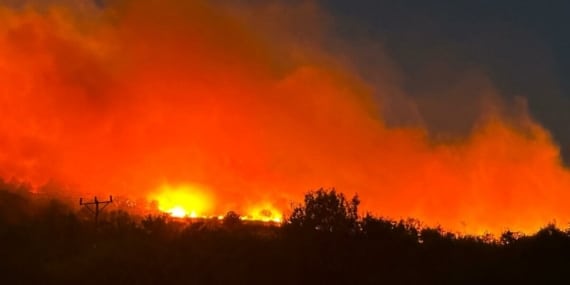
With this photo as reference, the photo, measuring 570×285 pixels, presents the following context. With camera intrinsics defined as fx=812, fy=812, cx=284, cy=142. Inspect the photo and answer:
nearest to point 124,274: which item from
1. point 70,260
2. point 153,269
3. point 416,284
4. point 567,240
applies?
point 153,269

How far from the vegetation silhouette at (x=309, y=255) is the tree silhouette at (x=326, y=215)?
6 cm

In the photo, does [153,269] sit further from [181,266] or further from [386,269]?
[386,269]

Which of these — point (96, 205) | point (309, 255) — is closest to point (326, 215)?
point (309, 255)

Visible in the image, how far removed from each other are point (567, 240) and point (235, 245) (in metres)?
18.5

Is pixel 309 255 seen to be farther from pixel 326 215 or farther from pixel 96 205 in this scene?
pixel 96 205

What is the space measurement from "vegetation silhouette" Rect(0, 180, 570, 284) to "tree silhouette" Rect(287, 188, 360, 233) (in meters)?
0.06

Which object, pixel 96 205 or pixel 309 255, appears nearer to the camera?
pixel 309 255

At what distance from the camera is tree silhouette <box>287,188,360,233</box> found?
4659cm

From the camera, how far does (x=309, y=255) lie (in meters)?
43.8

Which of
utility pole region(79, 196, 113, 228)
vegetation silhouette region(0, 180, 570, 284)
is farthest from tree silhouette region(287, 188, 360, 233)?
utility pole region(79, 196, 113, 228)

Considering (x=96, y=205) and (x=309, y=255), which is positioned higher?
(x=96, y=205)

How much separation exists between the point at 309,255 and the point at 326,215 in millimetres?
4209

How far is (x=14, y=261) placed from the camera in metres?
48.3

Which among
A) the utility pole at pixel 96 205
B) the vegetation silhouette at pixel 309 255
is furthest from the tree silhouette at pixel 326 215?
the utility pole at pixel 96 205
